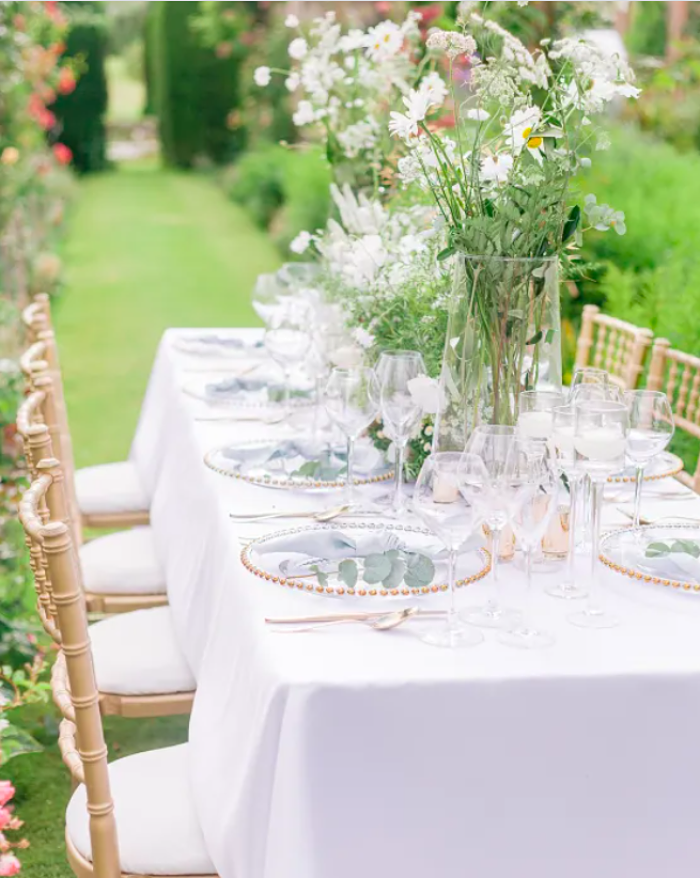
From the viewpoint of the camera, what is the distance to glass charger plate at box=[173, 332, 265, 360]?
3.72 m

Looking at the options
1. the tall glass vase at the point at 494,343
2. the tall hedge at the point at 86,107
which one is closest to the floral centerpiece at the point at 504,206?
the tall glass vase at the point at 494,343

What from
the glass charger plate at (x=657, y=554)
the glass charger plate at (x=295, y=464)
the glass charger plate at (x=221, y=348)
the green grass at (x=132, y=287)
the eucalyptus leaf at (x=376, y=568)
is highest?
the eucalyptus leaf at (x=376, y=568)

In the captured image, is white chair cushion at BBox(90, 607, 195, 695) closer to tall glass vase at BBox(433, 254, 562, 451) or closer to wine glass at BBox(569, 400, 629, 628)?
tall glass vase at BBox(433, 254, 562, 451)

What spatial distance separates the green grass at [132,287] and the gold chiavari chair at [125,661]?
12.1ft

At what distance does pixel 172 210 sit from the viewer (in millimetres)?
17656

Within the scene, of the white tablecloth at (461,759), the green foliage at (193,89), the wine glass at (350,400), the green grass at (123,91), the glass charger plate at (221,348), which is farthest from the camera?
the green grass at (123,91)

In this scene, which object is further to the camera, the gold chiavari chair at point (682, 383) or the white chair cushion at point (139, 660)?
the gold chiavari chair at point (682, 383)

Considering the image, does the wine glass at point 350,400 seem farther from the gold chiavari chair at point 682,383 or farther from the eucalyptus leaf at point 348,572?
the gold chiavari chair at point 682,383

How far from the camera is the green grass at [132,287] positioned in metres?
7.57

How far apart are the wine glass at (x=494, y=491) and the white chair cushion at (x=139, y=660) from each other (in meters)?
0.87

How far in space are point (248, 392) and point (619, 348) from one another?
1098 mm

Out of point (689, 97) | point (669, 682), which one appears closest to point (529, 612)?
point (669, 682)

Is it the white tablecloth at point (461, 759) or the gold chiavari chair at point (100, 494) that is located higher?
the white tablecloth at point (461, 759)

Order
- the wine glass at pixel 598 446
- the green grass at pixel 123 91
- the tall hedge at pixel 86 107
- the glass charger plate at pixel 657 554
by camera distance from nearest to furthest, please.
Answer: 1. the wine glass at pixel 598 446
2. the glass charger plate at pixel 657 554
3. the tall hedge at pixel 86 107
4. the green grass at pixel 123 91
